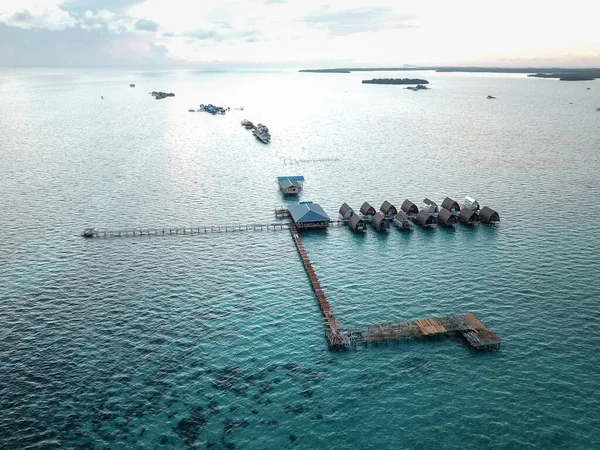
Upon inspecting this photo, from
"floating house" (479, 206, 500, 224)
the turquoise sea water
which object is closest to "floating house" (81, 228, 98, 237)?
the turquoise sea water

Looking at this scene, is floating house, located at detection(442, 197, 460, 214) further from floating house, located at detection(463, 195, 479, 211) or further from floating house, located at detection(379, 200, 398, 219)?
floating house, located at detection(379, 200, 398, 219)

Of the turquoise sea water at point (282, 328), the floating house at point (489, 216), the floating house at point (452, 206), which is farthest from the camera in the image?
the floating house at point (452, 206)

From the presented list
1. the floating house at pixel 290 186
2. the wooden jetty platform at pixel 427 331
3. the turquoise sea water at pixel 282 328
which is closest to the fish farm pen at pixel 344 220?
the turquoise sea water at pixel 282 328

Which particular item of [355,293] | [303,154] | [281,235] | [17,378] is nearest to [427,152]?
[303,154]

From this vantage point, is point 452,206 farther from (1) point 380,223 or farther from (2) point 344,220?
(2) point 344,220

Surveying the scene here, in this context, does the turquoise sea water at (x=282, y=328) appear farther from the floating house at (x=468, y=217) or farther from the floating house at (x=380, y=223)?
the floating house at (x=468, y=217)
